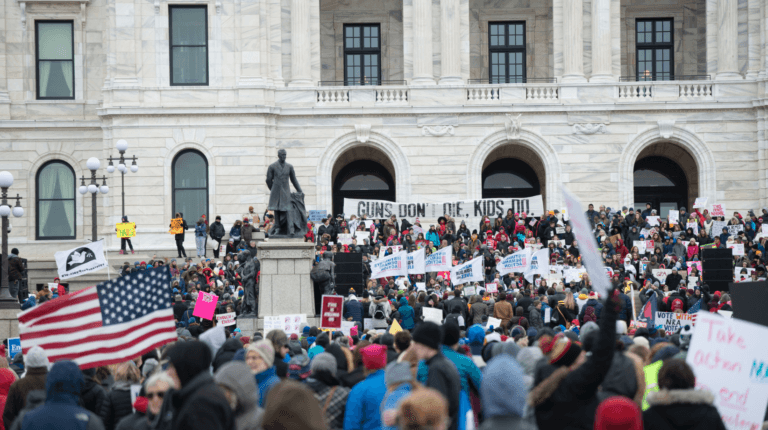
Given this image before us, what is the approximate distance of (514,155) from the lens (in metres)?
43.7

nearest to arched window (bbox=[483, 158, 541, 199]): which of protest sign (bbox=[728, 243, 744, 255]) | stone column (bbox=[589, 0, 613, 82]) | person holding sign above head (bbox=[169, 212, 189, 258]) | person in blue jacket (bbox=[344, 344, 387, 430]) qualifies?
stone column (bbox=[589, 0, 613, 82])

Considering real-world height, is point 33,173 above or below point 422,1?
below

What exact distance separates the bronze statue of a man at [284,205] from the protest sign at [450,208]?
47.9ft

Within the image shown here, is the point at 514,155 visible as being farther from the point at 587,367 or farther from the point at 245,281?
the point at 587,367

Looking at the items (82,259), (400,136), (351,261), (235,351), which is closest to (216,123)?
(400,136)

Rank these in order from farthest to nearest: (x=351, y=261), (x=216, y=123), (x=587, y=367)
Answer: (x=216, y=123) < (x=351, y=261) < (x=587, y=367)

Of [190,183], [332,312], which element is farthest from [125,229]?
[332,312]

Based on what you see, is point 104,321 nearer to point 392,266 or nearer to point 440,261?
point 392,266

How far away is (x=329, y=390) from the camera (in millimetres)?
8688

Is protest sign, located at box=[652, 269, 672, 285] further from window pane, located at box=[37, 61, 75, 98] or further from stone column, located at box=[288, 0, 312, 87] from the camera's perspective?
window pane, located at box=[37, 61, 75, 98]

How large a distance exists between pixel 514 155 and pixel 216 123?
497 inches

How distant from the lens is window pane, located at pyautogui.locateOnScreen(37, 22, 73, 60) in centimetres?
4253

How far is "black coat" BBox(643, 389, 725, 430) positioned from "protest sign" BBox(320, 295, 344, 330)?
11.0 m

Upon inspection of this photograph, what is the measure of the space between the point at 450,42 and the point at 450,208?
744 centimetres
